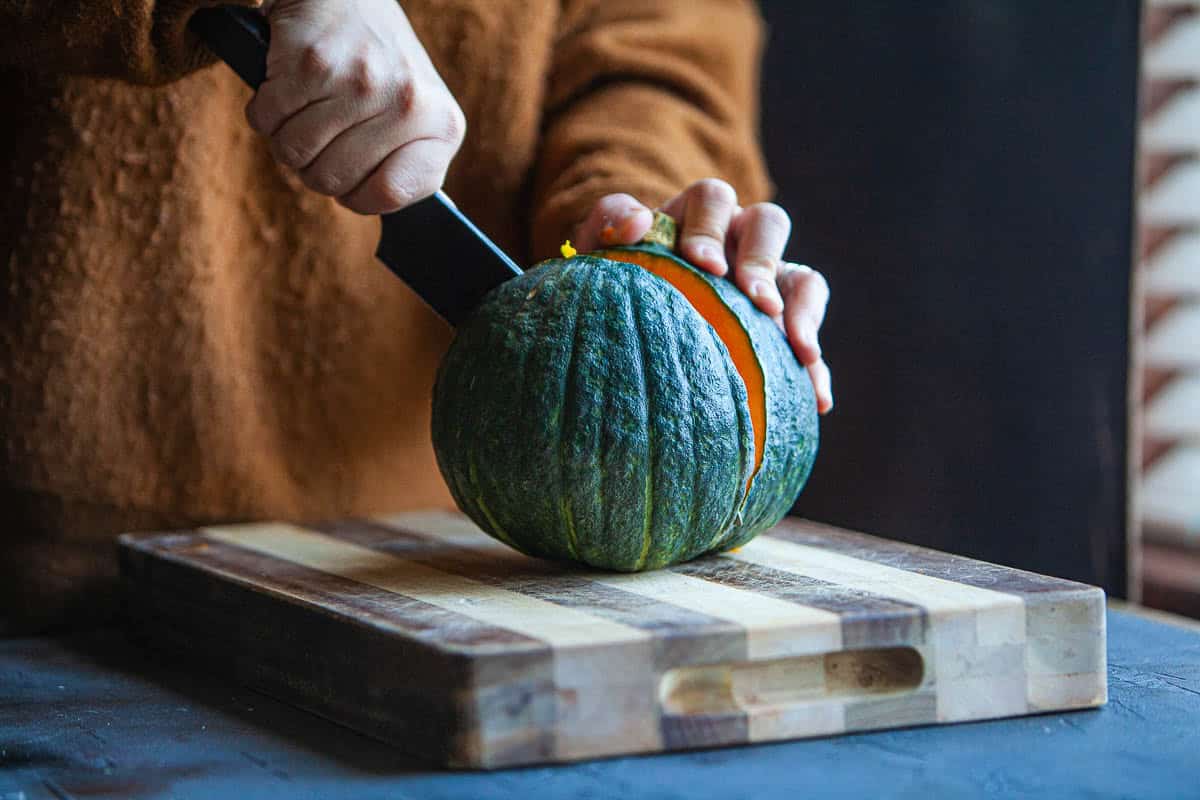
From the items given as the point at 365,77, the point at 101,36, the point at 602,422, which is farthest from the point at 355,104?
the point at 602,422

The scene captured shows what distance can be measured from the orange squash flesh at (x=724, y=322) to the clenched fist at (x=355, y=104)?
208 mm

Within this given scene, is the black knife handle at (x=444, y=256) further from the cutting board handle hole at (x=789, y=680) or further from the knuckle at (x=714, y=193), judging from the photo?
the cutting board handle hole at (x=789, y=680)

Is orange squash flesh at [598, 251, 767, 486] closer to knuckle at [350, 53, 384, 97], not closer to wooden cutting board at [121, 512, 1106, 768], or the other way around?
wooden cutting board at [121, 512, 1106, 768]

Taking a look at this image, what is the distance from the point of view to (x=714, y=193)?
1367 millimetres

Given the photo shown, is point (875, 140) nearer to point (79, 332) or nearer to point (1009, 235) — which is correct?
point (1009, 235)

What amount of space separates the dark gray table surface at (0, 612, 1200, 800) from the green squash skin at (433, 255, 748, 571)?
229 mm

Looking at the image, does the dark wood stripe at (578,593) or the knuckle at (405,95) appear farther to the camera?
the knuckle at (405,95)

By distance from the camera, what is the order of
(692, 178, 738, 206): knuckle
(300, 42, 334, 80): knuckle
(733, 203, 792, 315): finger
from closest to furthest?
1. (300, 42, 334, 80): knuckle
2. (733, 203, 792, 315): finger
3. (692, 178, 738, 206): knuckle

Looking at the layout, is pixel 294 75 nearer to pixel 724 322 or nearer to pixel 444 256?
pixel 444 256

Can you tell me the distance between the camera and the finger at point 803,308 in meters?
1.28

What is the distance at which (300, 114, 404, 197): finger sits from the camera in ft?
3.90

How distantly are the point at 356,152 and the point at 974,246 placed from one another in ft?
5.09

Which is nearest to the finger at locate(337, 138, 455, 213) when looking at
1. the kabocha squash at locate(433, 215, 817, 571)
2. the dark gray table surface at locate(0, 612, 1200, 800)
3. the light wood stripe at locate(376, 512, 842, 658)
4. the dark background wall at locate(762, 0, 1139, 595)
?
the kabocha squash at locate(433, 215, 817, 571)

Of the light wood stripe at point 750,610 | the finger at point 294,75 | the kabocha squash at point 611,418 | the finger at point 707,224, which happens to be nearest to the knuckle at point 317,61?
the finger at point 294,75
